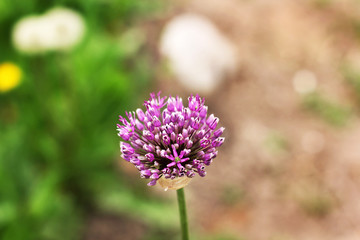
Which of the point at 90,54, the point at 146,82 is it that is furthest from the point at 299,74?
the point at 90,54

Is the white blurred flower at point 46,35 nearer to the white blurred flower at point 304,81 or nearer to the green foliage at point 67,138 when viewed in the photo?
the green foliage at point 67,138

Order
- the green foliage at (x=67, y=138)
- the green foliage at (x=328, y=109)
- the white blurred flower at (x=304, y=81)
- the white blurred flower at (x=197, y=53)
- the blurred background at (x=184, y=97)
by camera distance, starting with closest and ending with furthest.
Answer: the green foliage at (x=67, y=138)
the blurred background at (x=184, y=97)
the green foliage at (x=328, y=109)
the white blurred flower at (x=197, y=53)
the white blurred flower at (x=304, y=81)

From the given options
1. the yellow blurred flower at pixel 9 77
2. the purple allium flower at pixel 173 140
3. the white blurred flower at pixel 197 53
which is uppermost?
the white blurred flower at pixel 197 53

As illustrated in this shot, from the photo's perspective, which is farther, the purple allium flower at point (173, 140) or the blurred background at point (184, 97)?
the blurred background at point (184, 97)

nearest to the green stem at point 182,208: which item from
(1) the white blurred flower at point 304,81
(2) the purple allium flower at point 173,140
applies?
(2) the purple allium flower at point 173,140

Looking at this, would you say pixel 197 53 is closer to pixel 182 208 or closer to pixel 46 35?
pixel 46 35

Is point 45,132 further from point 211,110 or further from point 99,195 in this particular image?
point 211,110

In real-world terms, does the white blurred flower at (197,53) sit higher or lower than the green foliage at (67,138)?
higher

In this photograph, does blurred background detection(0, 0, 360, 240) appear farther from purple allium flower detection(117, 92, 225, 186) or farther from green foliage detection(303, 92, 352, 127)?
purple allium flower detection(117, 92, 225, 186)
